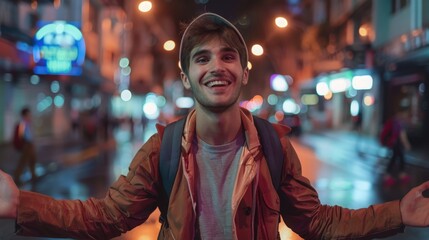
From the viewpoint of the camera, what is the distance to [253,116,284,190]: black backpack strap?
2385 millimetres

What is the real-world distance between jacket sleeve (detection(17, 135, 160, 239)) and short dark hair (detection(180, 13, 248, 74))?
0.48 m

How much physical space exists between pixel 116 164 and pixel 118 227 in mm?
14158

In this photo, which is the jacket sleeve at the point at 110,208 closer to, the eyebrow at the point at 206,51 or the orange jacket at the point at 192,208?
the orange jacket at the point at 192,208

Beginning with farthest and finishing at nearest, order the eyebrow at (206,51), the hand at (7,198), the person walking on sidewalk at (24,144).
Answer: the person walking on sidewalk at (24,144), the eyebrow at (206,51), the hand at (7,198)

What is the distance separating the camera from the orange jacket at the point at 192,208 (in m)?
2.27

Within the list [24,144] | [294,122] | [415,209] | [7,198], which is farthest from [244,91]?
[294,122]

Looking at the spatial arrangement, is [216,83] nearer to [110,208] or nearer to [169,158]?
[169,158]

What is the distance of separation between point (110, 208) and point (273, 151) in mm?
809

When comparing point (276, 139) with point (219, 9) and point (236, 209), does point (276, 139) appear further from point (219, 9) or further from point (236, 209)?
point (219, 9)

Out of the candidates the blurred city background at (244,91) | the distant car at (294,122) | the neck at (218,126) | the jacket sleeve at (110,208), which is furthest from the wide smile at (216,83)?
the distant car at (294,122)

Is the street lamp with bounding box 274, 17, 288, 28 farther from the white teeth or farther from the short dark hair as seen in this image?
the white teeth

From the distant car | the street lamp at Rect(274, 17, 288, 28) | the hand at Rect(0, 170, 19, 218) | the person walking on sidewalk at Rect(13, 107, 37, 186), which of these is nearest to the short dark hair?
the hand at Rect(0, 170, 19, 218)

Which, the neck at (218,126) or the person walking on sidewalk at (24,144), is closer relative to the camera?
the neck at (218,126)

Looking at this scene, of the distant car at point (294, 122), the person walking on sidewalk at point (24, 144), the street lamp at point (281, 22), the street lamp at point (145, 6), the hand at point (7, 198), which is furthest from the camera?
the distant car at point (294, 122)
